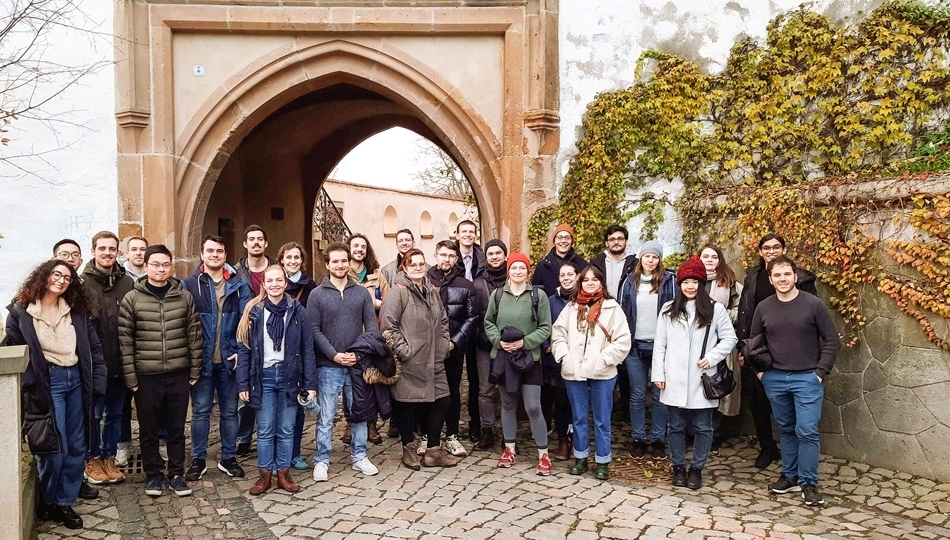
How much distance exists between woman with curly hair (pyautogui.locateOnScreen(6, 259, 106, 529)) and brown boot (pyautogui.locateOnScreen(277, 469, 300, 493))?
1.11 m

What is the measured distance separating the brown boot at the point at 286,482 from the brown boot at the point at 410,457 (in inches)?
30.4

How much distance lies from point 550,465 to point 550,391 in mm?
790

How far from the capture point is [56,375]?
4125 mm

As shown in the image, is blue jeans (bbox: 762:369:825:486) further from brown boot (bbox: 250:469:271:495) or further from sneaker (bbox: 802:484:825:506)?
brown boot (bbox: 250:469:271:495)

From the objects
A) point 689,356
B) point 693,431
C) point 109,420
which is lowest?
point 693,431

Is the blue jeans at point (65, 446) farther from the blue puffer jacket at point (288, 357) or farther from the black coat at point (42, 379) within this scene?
the blue puffer jacket at point (288, 357)

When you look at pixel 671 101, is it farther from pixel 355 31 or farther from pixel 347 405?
pixel 347 405

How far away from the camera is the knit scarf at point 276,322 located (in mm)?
4660

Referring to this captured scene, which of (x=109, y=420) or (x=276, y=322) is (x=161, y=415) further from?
(x=276, y=322)

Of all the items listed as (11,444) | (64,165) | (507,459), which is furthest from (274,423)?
(64,165)

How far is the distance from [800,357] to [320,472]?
310 cm

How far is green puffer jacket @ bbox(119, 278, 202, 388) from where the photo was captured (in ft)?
A: 14.7

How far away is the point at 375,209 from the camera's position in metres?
24.8

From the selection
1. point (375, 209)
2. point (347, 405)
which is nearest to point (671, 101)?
point (347, 405)
